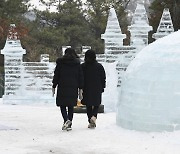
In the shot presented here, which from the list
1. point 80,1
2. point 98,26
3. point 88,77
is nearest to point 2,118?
point 88,77

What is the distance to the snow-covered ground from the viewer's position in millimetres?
8375

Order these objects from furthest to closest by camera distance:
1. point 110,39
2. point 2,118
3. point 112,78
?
point 110,39 → point 112,78 → point 2,118

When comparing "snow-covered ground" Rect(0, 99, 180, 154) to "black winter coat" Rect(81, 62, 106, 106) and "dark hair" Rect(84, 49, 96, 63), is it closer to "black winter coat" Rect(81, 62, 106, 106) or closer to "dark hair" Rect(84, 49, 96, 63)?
"black winter coat" Rect(81, 62, 106, 106)

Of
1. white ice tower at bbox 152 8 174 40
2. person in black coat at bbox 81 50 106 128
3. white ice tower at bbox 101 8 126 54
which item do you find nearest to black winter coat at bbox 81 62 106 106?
person in black coat at bbox 81 50 106 128

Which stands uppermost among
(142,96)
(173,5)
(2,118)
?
(173,5)

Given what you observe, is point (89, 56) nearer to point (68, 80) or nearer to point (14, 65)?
point (68, 80)

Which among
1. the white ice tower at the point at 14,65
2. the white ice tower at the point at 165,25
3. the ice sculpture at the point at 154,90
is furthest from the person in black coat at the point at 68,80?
the white ice tower at the point at 14,65

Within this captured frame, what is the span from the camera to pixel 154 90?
9.82 m

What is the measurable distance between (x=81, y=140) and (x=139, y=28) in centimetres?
979

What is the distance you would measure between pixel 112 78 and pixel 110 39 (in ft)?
6.36

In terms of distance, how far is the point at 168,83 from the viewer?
31.8 feet

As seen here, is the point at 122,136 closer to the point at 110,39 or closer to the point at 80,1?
the point at 110,39

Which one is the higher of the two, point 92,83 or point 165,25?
point 165,25

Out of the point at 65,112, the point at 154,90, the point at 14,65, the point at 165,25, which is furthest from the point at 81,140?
the point at 14,65
